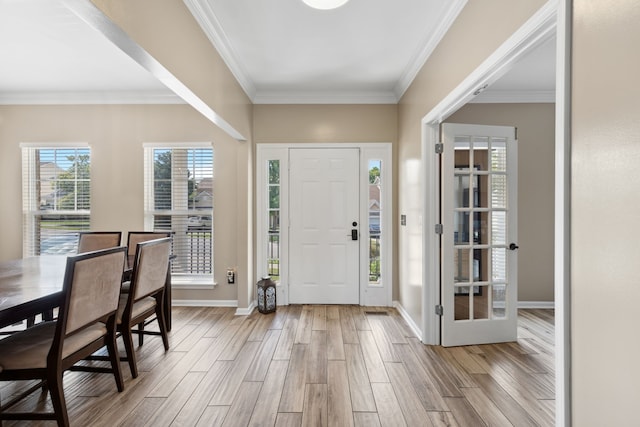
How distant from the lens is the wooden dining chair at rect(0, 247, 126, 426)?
167 cm

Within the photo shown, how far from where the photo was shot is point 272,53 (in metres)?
2.99

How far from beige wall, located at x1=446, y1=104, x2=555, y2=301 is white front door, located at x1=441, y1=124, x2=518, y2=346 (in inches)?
44.6

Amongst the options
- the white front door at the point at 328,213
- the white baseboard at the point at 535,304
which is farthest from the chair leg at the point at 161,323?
the white baseboard at the point at 535,304

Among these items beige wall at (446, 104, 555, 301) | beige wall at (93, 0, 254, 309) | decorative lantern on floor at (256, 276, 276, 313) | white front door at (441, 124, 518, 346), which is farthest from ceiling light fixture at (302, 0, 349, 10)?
decorative lantern on floor at (256, 276, 276, 313)

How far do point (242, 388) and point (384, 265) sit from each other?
2.38 m

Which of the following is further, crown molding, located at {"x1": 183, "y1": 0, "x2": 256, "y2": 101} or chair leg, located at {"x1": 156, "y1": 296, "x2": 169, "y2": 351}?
chair leg, located at {"x1": 156, "y1": 296, "x2": 169, "y2": 351}

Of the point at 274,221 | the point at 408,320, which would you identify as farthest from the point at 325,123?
the point at 408,320

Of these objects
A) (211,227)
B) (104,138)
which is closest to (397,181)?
(211,227)

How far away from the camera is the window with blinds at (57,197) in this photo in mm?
4055

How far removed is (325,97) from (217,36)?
1656 mm

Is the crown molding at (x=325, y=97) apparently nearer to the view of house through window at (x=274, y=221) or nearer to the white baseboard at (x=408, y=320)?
the view of house through window at (x=274, y=221)

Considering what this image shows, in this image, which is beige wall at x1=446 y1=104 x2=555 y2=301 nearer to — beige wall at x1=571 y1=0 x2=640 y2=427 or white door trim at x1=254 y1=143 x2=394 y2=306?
white door trim at x1=254 y1=143 x2=394 y2=306

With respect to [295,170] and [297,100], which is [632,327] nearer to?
[295,170]

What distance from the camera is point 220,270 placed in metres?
4.05
